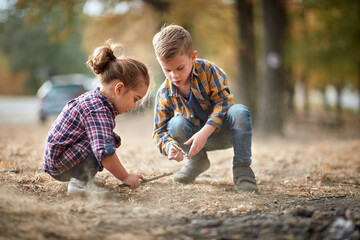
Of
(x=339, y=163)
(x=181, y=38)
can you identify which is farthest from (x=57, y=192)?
(x=339, y=163)

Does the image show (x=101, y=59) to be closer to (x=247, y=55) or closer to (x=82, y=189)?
(x=82, y=189)

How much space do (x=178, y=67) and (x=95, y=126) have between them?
0.80 metres

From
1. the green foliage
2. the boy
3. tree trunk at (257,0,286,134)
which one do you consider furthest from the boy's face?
the green foliage

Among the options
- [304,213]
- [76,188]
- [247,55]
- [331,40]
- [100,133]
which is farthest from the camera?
[331,40]

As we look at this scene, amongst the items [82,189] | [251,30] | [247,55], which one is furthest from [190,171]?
[251,30]

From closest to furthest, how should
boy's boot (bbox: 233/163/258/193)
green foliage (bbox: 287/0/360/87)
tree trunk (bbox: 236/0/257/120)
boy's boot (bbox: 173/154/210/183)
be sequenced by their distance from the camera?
boy's boot (bbox: 233/163/258/193)
boy's boot (bbox: 173/154/210/183)
green foliage (bbox: 287/0/360/87)
tree trunk (bbox: 236/0/257/120)

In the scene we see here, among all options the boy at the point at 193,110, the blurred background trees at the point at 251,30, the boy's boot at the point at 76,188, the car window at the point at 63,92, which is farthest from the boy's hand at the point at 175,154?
the car window at the point at 63,92

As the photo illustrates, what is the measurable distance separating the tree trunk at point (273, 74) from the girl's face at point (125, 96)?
688 cm

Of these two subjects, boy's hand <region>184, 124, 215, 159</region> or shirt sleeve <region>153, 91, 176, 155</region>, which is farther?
shirt sleeve <region>153, 91, 176, 155</region>

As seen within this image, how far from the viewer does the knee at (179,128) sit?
313 centimetres

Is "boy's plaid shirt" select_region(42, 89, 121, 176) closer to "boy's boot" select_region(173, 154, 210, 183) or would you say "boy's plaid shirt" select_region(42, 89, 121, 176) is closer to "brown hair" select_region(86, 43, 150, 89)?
"brown hair" select_region(86, 43, 150, 89)

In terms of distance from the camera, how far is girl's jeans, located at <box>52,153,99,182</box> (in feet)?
8.93

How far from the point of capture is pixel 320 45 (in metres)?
11.5

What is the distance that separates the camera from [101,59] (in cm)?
275
